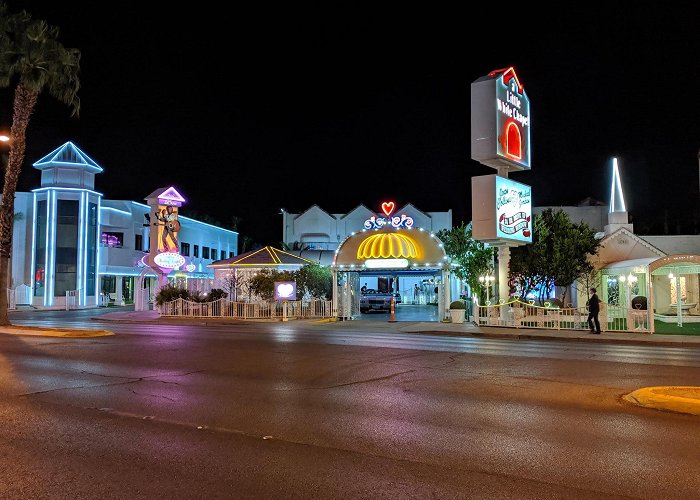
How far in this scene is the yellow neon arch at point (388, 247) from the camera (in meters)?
29.7

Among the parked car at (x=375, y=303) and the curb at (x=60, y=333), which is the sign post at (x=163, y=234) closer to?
the parked car at (x=375, y=303)

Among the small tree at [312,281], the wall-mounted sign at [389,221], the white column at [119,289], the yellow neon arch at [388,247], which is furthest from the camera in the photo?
the white column at [119,289]

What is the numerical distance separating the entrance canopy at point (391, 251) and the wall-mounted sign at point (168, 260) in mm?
12800

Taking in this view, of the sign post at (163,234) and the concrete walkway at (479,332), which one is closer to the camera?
the concrete walkway at (479,332)

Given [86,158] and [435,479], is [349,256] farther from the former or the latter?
[86,158]

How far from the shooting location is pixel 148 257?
3816 cm

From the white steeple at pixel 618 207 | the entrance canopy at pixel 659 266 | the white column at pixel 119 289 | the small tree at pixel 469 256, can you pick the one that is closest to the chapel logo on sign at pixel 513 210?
the small tree at pixel 469 256

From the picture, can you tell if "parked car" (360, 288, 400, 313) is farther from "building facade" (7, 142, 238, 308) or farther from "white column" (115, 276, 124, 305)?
"white column" (115, 276, 124, 305)

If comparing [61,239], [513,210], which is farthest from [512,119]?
[61,239]

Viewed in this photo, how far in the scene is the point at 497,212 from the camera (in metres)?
24.6

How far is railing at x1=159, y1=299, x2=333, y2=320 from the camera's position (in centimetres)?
3097

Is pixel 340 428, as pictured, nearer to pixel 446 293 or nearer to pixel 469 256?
pixel 446 293

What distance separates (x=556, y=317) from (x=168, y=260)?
80.7 ft

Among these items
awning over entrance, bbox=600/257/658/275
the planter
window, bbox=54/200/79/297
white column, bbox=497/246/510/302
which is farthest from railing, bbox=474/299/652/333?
window, bbox=54/200/79/297
